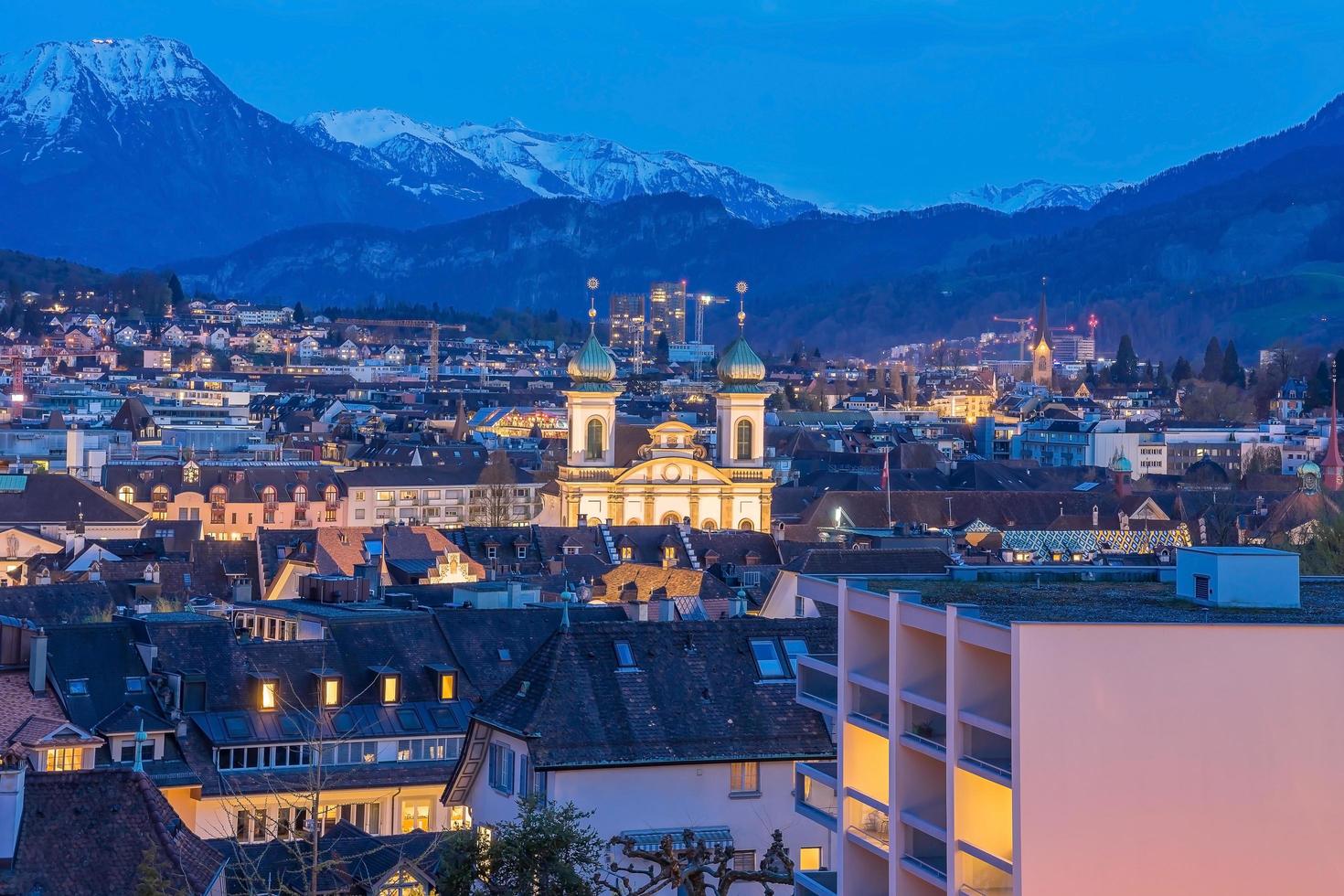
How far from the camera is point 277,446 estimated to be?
152 metres

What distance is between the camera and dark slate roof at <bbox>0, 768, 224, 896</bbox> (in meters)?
24.4

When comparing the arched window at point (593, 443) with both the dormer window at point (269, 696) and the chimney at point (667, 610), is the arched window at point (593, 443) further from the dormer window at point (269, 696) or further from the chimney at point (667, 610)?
the dormer window at point (269, 696)

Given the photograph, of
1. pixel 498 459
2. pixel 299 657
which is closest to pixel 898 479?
pixel 498 459

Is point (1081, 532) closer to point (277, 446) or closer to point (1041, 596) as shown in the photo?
point (1041, 596)

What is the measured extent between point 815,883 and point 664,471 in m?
64.4

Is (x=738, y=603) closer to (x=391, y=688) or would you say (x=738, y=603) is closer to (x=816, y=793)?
(x=391, y=688)

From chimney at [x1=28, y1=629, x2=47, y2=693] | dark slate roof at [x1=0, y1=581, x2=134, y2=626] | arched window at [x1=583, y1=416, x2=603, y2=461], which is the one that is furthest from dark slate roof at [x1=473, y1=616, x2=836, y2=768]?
arched window at [x1=583, y1=416, x2=603, y2=461]

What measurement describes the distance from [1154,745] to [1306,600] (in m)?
4.79

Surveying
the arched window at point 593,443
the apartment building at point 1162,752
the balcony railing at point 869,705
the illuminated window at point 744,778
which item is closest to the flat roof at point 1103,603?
the apartment building at point 1162,752

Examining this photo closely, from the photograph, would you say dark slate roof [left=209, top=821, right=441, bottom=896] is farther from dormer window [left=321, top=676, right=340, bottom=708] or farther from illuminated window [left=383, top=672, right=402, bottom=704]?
illuminated window [left=383, top=672, right=402, bottom=704]

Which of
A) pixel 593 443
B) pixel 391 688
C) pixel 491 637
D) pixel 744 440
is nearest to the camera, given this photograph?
pixel 391 688

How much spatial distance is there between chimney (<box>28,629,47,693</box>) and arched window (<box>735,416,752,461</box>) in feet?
196

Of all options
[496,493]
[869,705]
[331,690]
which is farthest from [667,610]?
[496,493]

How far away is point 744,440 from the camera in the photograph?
94688 millimetres
